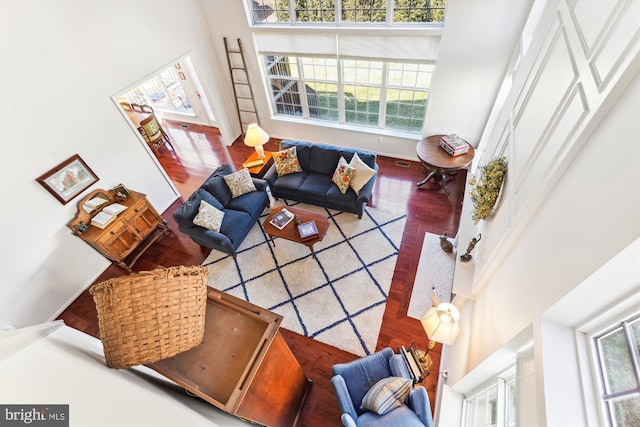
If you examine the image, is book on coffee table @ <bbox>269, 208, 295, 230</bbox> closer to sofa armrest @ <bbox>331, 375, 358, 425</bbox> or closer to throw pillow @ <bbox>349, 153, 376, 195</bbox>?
throw pillow @ <bbox>349, 153, 376, 195</bbox>

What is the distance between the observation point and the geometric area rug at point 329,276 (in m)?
3.49

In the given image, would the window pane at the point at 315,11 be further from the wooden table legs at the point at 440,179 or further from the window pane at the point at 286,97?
the wooden table legs at the point at 440,179

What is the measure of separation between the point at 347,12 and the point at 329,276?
404 centimetres

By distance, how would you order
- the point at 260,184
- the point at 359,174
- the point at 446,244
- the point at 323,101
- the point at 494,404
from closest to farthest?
the point at 494,404
the point at 446,244
the point at 359,174
the point at 260,184
the point at 323,101

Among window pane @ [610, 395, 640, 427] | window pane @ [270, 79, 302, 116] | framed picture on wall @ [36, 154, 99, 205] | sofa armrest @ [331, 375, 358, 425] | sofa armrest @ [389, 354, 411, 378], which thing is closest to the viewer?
window pane @ [610, 395, 640, 427]

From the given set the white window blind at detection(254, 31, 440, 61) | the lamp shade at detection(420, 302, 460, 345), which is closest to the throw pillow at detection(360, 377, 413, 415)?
the lamp shade at detection(420, 302, 460, 345)

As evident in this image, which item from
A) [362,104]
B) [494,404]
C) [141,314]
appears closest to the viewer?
[141,314]

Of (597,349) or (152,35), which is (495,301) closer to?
(597,349)

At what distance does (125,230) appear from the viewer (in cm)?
405

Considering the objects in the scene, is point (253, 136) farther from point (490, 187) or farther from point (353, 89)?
point (490, 187)

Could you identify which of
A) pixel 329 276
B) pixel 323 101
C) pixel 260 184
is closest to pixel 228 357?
pixel 329 276

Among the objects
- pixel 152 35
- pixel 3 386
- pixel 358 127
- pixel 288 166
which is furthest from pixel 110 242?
pixel 358 127

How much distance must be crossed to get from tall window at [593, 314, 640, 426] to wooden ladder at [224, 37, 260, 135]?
6.08m

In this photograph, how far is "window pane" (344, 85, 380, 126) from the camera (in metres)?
5.04
